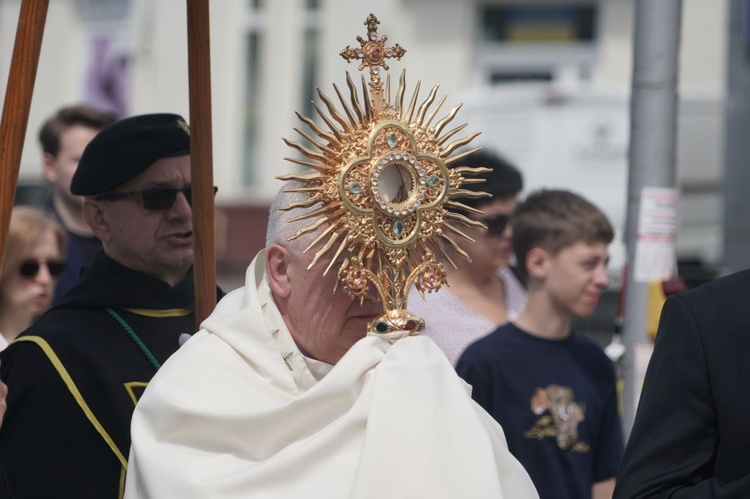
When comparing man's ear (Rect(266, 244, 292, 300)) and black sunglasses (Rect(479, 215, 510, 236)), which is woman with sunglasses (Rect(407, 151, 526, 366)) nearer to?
black sunglasses (Rect(479, 215, 510, 236))

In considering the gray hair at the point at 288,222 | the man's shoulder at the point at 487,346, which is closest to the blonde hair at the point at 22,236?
the man's shoulder at the point at 487,346

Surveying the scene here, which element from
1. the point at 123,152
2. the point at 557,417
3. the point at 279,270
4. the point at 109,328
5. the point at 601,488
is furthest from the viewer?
the point at 601,488

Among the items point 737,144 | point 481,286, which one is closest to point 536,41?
point 737,144

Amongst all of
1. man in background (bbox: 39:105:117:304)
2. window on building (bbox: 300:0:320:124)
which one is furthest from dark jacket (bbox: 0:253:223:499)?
→ window on building (bbox: 300:0:320:124)

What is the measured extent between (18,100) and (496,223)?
2.38 metres

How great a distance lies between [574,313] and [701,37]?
11.5 m

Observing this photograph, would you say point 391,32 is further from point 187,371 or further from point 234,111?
A: point 187,371

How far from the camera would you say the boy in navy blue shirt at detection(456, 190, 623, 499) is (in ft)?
14.2

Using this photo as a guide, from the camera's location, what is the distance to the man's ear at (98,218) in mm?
3926

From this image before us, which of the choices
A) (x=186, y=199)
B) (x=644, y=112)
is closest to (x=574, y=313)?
(x=644, y=112)

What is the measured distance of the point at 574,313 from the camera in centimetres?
490

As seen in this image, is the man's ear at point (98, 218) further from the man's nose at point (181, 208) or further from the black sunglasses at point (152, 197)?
the man's nose at point (181, 208)

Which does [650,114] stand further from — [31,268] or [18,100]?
[18,100]

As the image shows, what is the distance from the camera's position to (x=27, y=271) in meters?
5.09
